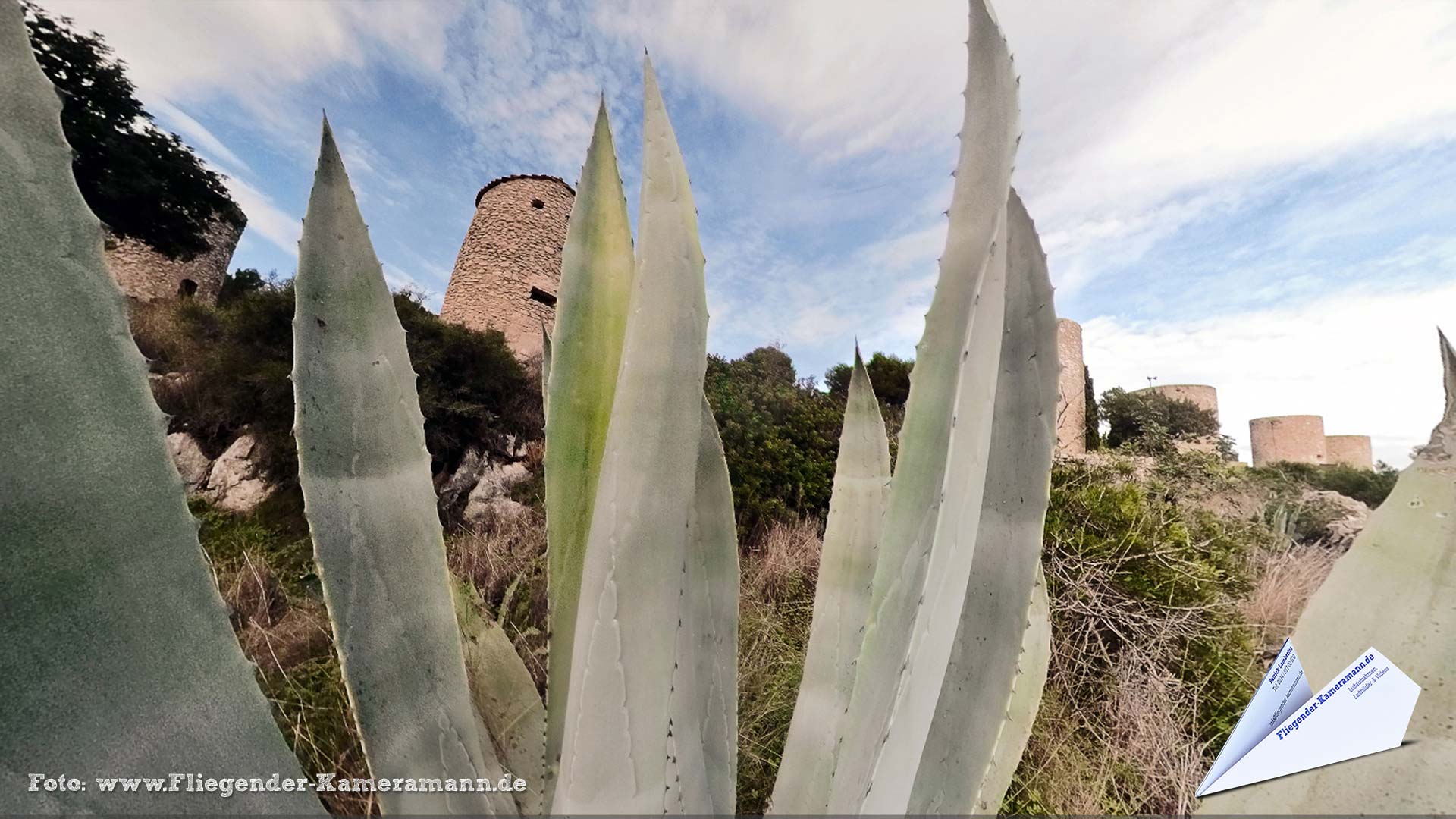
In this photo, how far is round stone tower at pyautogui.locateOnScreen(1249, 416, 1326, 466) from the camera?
15.4m

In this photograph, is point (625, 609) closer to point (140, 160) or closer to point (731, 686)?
point (731, 686)

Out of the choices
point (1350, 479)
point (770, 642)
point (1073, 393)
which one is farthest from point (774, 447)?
point (1350, 479)

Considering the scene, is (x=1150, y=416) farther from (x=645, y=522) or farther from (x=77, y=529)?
(x=77, y=529)

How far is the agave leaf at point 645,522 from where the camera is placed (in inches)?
25.6

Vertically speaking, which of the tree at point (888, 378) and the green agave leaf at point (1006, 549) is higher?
the tree at point (888, 378)

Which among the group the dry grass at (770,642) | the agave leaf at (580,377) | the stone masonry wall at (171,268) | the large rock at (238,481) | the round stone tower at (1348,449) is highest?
the stone masonry wall at (171,268)

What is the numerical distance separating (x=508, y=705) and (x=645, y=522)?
2.64 feet

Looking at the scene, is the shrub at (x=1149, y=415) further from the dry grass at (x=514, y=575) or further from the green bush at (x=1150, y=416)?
the dry grass at (x=514, y=575)

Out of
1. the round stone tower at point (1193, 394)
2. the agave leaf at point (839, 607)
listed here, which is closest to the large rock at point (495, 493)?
the agave leaf at point (839, 607)

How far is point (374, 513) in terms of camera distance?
82 cm

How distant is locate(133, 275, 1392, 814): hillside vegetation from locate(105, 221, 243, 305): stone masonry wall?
2954mm

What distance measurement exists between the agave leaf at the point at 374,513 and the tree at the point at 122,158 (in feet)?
26.6

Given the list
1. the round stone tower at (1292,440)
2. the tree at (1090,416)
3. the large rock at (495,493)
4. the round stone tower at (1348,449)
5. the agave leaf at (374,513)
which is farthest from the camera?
the round stone tower at (1348,449)

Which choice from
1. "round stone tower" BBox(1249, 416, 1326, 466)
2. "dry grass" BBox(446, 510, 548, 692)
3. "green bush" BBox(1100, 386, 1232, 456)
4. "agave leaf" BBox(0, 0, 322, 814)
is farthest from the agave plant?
"round stone tower" BBox(1249, 416, 1326, 466)
